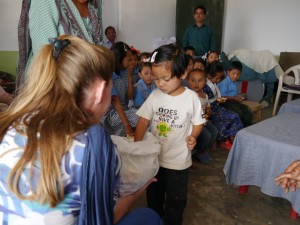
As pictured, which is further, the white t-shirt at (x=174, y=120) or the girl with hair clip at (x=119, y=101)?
the girl with hair clip at (x=119, y=101)

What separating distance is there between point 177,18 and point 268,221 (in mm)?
4918

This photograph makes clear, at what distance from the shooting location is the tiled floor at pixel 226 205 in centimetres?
188

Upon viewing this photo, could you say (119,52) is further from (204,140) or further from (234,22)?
(234,22)

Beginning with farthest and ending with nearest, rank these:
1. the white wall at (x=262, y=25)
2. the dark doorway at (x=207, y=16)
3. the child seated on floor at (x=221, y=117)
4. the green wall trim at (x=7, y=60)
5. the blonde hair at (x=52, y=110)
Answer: the dark doorway at (x=207, y=16), the white wall at (x=262, y=25), the green wall trim at (x=7, y=60), the child seated on floor at (x=221, y=117), the blonde hair at (x=52, y=110)

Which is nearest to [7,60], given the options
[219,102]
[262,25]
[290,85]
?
[219,102]

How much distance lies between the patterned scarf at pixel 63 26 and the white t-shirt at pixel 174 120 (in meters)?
0.52

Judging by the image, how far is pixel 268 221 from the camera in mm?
1883

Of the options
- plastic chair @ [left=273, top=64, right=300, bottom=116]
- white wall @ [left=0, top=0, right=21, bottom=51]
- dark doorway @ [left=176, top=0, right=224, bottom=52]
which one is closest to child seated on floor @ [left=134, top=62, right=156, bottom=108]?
white wall @ [left=0, top=0, right=21, bottom=51]

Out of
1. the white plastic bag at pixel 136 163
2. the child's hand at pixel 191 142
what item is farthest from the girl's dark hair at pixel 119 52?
the white plastic bag at pixel 136 163

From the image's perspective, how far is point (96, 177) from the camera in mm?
688

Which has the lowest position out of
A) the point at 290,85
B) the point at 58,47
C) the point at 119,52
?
the point at 290,85

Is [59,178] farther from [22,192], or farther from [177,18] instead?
[177,18]

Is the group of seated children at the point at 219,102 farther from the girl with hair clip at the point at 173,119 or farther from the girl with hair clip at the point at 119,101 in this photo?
the girl with hair clip at the point at 173,119

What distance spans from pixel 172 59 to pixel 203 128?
1.47 metres
